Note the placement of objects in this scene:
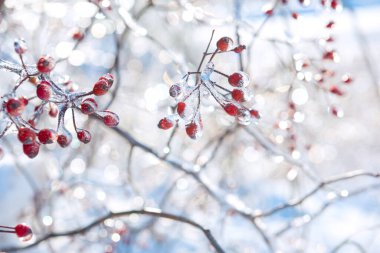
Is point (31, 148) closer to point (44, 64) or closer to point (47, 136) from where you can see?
point (47, 136)

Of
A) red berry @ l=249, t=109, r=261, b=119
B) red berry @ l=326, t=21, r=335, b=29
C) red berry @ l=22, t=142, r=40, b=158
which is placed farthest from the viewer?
red berry @ l=326, t=21, r=335, b=29

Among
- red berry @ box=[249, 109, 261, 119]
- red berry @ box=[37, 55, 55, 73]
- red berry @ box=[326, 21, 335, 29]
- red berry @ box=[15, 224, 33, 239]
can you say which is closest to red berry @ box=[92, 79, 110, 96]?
red berry @ box=[37, 55, 55, 73]

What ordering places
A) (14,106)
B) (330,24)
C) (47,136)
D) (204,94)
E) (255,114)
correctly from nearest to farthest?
(14,106), (47,136), (204,94), (255,114), (330,24)

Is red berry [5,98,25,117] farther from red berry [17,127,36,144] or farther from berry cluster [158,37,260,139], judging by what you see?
berry cluster [158,37,260,139]

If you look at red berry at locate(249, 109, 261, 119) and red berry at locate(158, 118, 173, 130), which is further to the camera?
red berry at locate(249, 109, 261, 119)

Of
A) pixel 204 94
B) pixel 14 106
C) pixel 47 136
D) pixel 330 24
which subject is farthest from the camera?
pixel 330 24

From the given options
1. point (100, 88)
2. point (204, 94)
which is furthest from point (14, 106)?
point (204, 94)
